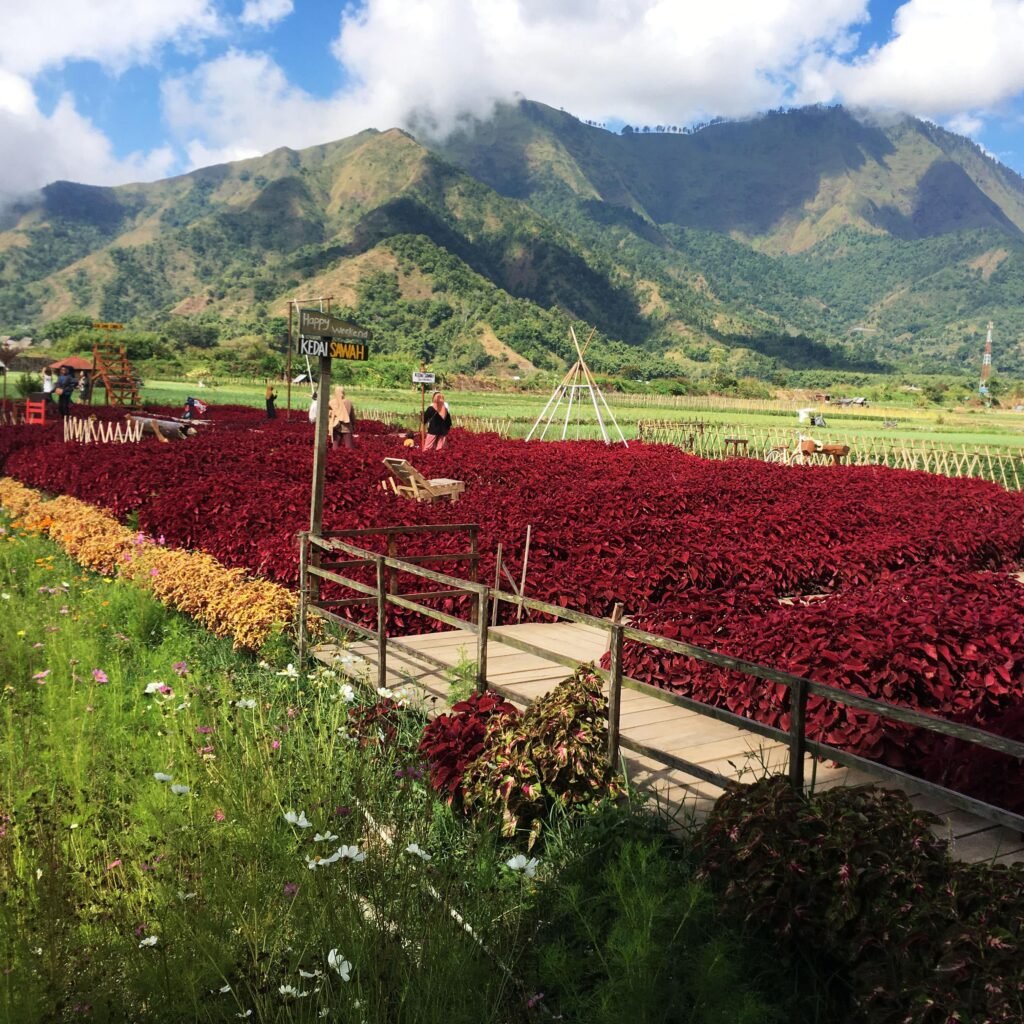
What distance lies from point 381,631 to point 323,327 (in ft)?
7.41

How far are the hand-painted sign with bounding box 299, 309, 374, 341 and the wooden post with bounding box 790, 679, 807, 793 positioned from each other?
424 centimetres

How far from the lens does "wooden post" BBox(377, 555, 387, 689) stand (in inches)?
215

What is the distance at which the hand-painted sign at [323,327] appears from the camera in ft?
21.2

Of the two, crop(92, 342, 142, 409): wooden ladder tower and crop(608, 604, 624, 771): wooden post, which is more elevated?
crop(92, 342, 142, 409): wooden ladder tower

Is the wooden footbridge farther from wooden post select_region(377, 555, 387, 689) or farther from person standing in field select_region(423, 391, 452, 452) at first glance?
person standing in field select_region(423, 391, 452, 452)

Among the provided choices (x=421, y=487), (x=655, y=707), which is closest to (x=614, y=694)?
(x=655, y=707)

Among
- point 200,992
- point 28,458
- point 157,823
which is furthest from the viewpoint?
point 28,458

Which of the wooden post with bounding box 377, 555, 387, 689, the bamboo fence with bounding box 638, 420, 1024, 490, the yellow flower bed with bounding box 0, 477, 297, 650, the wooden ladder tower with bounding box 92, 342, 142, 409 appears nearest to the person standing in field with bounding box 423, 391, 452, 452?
the yellow flower bed with bounding box 0, 477, 297, 650

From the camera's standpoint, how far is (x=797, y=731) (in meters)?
3.36

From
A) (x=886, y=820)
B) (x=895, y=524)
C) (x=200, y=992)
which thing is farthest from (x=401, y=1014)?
(x=895, y=524)

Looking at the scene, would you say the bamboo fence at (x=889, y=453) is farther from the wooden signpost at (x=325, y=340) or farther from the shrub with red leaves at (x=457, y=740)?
the shrub with red leaves at (x=457, y=740)

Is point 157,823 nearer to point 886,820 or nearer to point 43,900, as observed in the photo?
point 43,900

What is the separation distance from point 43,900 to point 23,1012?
582 mm

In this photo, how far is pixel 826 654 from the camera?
5.11 metres
